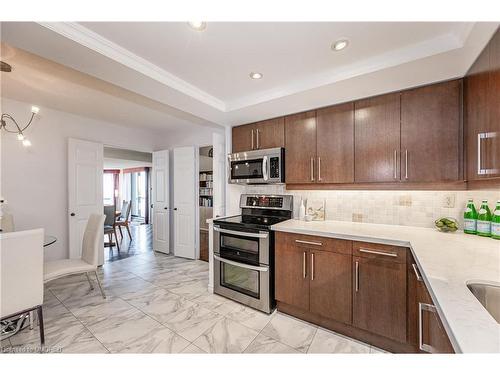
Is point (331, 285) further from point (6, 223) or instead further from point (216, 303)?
point (6, 223)

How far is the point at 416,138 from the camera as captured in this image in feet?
5.98

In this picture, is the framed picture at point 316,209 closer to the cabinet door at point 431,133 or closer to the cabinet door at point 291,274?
the cabinet door at point 291,274

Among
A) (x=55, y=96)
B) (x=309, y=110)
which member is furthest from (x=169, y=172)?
(x=309, y=110)

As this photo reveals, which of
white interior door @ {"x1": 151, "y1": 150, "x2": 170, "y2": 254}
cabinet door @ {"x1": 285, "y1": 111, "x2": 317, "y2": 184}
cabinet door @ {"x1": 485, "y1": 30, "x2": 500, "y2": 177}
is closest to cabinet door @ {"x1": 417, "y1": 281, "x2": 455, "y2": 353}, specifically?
cabinet door @ {"x1": 485, "y1": 30, "x2": 500, "y2": 177}

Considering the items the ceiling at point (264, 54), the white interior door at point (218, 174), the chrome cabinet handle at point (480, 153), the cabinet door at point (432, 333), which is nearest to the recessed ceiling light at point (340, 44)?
the ceiling at point (264, 54)

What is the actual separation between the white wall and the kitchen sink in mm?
4444

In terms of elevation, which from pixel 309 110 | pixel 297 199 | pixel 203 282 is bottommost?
pixel 203 282

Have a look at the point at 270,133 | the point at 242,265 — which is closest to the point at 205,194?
the point at 270,133

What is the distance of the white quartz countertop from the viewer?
59cm

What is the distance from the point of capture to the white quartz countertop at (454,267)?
0.59 metres
